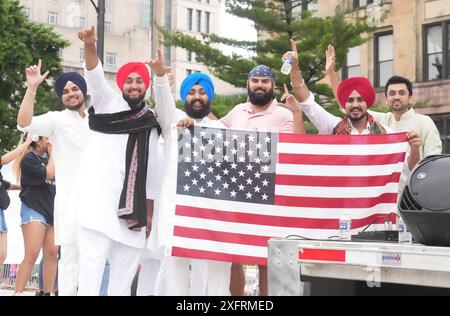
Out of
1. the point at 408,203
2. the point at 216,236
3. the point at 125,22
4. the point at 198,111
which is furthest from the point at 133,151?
the point at 125,22

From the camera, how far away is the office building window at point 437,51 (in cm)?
3111

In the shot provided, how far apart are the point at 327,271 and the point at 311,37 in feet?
67.6

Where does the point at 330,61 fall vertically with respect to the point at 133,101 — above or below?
above

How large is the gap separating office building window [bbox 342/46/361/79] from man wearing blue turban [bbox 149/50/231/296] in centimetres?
2738

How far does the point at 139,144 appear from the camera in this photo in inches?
270

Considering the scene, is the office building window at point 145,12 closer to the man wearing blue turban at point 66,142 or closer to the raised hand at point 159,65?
the man wearing blue turban at point 66,142

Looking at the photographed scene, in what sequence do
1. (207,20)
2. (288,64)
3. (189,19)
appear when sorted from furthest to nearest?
1. (207,20)
2. (189,19)
3. (288,64)

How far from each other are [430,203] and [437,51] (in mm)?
28381

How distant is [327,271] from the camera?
13.7ft

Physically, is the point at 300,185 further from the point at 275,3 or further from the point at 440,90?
the point at 440,90

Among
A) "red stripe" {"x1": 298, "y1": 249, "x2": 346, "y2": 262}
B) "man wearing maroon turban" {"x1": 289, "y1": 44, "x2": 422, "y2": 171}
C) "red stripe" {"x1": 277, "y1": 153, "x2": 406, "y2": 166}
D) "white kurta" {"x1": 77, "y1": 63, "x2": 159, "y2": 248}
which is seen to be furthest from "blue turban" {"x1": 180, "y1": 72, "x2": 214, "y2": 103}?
"red stripe" {"x1": 298, "y1": 249, "x2": 346, "y2": 262}

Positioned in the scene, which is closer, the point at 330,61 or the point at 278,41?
the point at 330,61

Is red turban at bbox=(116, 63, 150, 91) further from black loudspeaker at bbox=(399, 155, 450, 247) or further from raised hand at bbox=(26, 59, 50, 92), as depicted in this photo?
black loudspeaker at bbox=(399, 155, 450, 247)

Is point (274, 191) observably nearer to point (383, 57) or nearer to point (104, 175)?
point (104, 175)
